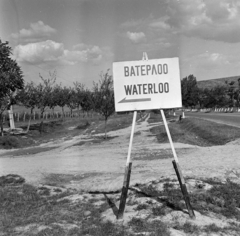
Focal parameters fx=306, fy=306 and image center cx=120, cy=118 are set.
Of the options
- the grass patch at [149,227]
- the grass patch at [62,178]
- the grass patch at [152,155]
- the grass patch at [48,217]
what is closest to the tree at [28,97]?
the grass patch at [152,155]

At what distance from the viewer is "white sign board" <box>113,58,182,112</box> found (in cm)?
536

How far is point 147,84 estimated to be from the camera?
5355mm

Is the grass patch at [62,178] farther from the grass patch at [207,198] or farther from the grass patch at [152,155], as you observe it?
the grass patch at [207,198]

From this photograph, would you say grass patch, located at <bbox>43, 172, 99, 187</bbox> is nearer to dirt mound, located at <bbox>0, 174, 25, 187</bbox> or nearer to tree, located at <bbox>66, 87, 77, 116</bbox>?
dirt mound, located at <bbox>0, 174, 25, 187</bbox>

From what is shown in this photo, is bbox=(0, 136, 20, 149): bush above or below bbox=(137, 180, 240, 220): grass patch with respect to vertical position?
below

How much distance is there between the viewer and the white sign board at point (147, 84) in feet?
17.6

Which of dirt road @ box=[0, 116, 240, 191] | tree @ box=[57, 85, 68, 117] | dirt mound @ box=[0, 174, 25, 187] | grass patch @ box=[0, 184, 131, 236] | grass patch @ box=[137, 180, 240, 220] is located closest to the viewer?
A: grass patch @ box=[0, 184, 131, 236]

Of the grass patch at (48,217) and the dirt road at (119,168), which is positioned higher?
the grass patch at (48,217)

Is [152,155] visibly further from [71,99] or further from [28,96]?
[71,99]

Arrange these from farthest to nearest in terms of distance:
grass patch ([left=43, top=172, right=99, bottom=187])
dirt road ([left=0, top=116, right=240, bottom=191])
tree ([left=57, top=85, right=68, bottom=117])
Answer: tree ([left=57, top=85, right=68, bottom=117])
grass patch ([left=43, top=172, right=99, bottom=187])
dirt road ([left=0, top=116, right=240, bottom=191])

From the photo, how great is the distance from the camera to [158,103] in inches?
211

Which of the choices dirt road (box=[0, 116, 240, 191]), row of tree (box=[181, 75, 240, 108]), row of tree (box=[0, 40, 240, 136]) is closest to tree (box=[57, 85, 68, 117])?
row of tree (box=[0, 40, 240, 136])

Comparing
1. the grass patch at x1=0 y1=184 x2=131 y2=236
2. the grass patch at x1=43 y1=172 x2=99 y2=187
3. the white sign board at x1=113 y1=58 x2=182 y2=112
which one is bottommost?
the grass patch at x1=43 y1=172 x2=99 y2=187

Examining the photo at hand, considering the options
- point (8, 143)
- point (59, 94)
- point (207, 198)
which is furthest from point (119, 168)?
point (59, 94)
